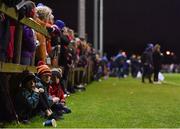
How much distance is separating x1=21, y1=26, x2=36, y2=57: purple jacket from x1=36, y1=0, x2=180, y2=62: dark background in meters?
64.1

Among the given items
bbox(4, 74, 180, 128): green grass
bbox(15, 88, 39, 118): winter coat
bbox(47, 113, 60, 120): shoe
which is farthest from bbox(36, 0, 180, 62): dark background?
bbox(15, 88, 39, 118): winter coat

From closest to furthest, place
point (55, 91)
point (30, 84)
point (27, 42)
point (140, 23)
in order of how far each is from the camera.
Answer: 1. point (30, 84)
2. point (27, 42)
3. point (55, 91)
4. point (140, 23)

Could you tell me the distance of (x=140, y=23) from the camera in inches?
2965

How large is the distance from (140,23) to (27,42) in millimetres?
65952

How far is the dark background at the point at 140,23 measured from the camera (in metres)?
73.9

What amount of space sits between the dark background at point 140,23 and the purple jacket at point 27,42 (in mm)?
64105

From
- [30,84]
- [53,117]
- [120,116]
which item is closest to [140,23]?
[120,116]

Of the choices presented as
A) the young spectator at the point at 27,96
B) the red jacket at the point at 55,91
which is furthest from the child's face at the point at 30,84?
the red jacket at the point at 55,91

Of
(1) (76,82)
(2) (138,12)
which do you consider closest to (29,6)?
(1) (76,82)

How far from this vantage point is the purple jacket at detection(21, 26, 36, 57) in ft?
32.4

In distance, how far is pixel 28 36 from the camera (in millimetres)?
9891

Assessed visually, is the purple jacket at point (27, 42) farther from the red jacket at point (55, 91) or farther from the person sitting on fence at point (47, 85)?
the red jacket at point (55, 91)

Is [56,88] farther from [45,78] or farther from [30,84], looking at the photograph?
[30,84]

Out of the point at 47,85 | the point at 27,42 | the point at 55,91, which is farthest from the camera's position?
the point at 55,91
